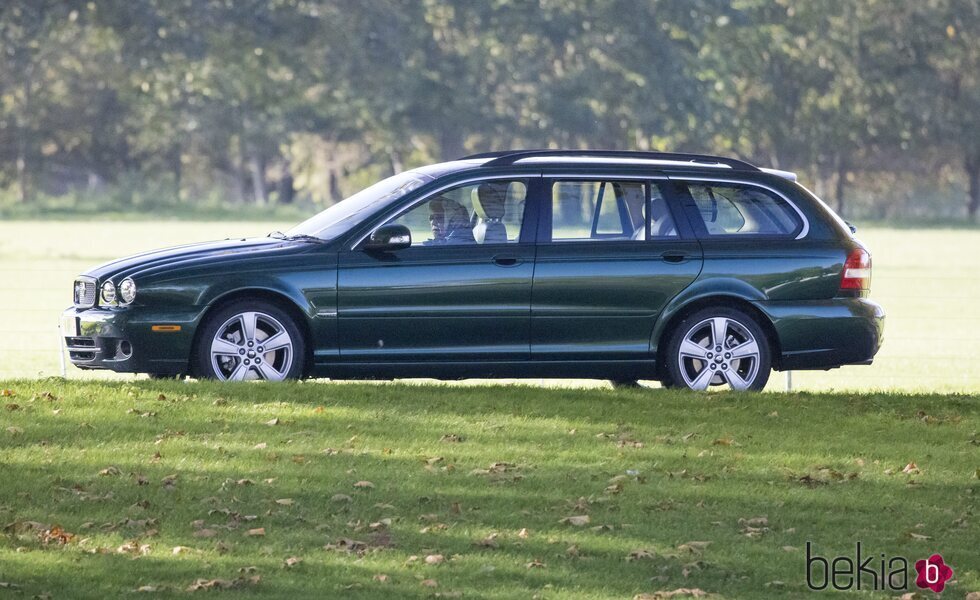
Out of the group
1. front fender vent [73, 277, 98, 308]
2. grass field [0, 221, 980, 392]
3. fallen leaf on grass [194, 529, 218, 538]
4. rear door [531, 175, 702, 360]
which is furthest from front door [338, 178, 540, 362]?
grass field [0, 221, 980, 392]

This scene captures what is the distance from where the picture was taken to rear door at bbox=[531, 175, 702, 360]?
11727 mm

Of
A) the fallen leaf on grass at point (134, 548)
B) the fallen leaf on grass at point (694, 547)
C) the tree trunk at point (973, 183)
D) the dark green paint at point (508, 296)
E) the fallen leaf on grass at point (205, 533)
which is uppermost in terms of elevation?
the tree trunk at point (973, 183)

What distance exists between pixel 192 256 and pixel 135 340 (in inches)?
26.5

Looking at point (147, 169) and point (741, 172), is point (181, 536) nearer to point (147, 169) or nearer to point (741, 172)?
point (741, 172)

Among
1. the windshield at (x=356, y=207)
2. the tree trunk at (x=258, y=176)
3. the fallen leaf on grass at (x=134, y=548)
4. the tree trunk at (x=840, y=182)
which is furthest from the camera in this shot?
the tree trunk at (x=258, y=176)

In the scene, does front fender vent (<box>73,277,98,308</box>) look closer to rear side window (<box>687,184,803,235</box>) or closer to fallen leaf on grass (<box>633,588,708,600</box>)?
rear side window (<box>687,184,803,235</box>)

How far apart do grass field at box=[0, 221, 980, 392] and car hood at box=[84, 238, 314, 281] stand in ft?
18.1

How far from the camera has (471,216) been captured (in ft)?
38.9

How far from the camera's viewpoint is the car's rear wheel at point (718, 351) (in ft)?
39.1

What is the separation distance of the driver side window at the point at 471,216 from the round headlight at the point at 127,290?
5.63ft

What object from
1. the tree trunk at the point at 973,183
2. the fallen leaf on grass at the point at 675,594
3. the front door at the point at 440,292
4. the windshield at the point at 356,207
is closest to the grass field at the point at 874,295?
the windshield at the point at 356,207

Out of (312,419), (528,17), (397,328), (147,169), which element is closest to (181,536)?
(312,419)

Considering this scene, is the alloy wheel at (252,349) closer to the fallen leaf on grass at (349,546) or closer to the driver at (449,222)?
the driver at (449,222)

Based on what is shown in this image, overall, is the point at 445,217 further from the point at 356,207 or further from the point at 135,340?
the point at 135,340
